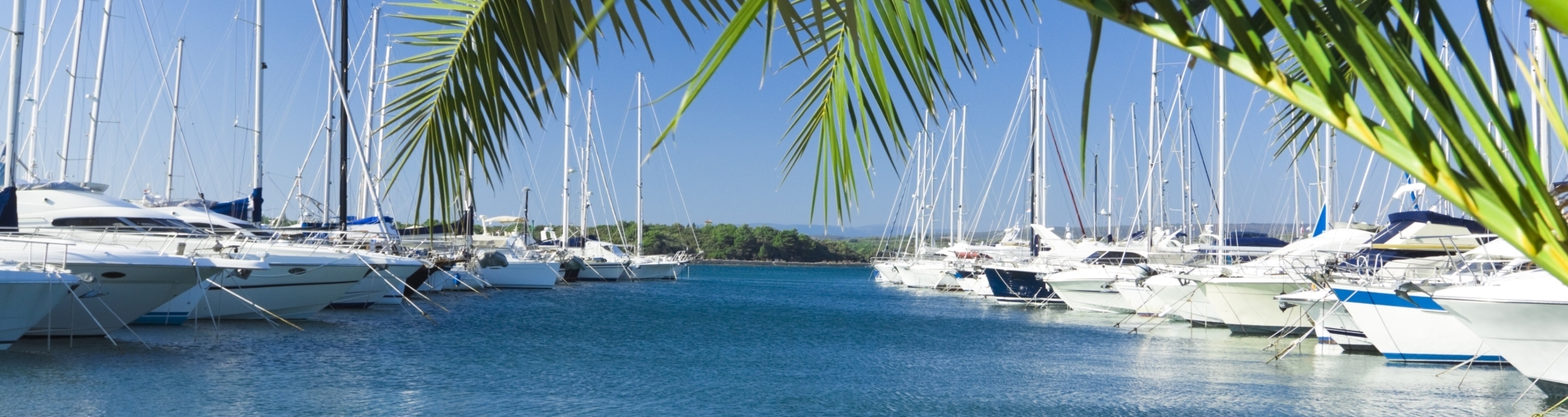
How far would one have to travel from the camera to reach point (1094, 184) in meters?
56.6

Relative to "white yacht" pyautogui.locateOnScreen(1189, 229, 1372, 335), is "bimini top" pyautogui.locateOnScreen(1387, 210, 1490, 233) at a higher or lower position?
higher

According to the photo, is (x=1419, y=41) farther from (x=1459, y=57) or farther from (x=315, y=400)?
(x=315, y=400)

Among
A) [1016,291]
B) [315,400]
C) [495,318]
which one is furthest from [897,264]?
[315,400]

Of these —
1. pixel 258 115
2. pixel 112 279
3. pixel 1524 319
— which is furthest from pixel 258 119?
pixel 1524 319

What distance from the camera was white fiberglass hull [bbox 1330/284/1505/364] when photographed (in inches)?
673

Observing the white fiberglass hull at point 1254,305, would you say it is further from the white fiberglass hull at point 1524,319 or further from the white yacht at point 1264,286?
the white fiberglass hull at point 1524,319

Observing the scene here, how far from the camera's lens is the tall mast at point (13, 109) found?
18.0 metres

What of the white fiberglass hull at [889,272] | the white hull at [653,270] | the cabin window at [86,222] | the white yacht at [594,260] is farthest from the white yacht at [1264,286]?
the white hull at [653,270]

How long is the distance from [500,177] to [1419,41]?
1.69 metres

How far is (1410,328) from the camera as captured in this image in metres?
17.7

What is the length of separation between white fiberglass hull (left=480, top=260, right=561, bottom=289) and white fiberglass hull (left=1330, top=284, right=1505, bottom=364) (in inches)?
1440

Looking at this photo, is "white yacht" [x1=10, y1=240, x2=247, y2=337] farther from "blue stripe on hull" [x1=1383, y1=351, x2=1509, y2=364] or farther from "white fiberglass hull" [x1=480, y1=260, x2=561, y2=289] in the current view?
"white fiberglass hull" [x1=480, y1=260, x2=561, y2=289]

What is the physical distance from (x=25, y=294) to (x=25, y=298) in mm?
129

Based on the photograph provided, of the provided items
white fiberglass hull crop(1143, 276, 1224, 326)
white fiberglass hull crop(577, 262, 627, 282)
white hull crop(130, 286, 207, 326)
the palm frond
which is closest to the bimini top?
white fiberglass hull crop(1143, 276, 1224, 326)
